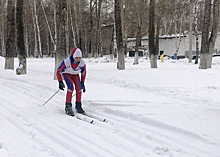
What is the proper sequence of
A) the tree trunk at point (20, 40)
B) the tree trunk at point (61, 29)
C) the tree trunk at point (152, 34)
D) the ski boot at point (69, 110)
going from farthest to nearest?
the tree trunk at point (152, 34) → the tree trunk at point (20, 40) → the tree trunk at point (61, 29) → the ski boot at point (69, 110)

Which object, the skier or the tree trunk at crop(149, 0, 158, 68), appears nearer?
the skier

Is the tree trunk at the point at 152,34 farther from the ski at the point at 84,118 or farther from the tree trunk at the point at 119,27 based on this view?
the ski at the point at 84,118

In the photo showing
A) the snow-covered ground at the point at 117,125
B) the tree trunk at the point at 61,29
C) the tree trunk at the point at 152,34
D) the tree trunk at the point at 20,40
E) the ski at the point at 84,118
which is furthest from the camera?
the tree trunk at the point at 152,34

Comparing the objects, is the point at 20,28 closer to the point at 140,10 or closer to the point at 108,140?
the point at 140,10

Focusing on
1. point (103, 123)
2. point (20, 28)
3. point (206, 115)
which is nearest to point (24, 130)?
point (103, 123)

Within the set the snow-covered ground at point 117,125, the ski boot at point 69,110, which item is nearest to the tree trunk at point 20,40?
the snow-covered ground at point 117,125

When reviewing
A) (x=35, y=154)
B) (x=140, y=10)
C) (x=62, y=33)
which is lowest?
(x=35, y=154)

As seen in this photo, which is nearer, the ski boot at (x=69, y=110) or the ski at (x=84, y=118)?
the ski at (x=84, y=118)

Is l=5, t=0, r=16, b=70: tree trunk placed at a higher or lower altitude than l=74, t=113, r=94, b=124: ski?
higher

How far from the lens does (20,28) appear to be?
1369 cm

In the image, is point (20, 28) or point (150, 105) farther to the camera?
point (20, 28)

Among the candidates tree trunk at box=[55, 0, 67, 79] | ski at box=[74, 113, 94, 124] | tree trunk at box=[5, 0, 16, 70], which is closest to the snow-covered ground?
ski at box=[74, 113, 94, 124]

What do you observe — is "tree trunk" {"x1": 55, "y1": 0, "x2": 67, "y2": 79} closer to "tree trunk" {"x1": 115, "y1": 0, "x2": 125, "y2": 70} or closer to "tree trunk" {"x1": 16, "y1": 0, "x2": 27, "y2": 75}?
"tree trunk" {"x1": 16, "y1": 0, "x2": 27, "y2": 75}

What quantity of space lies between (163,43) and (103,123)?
39.0 meters
